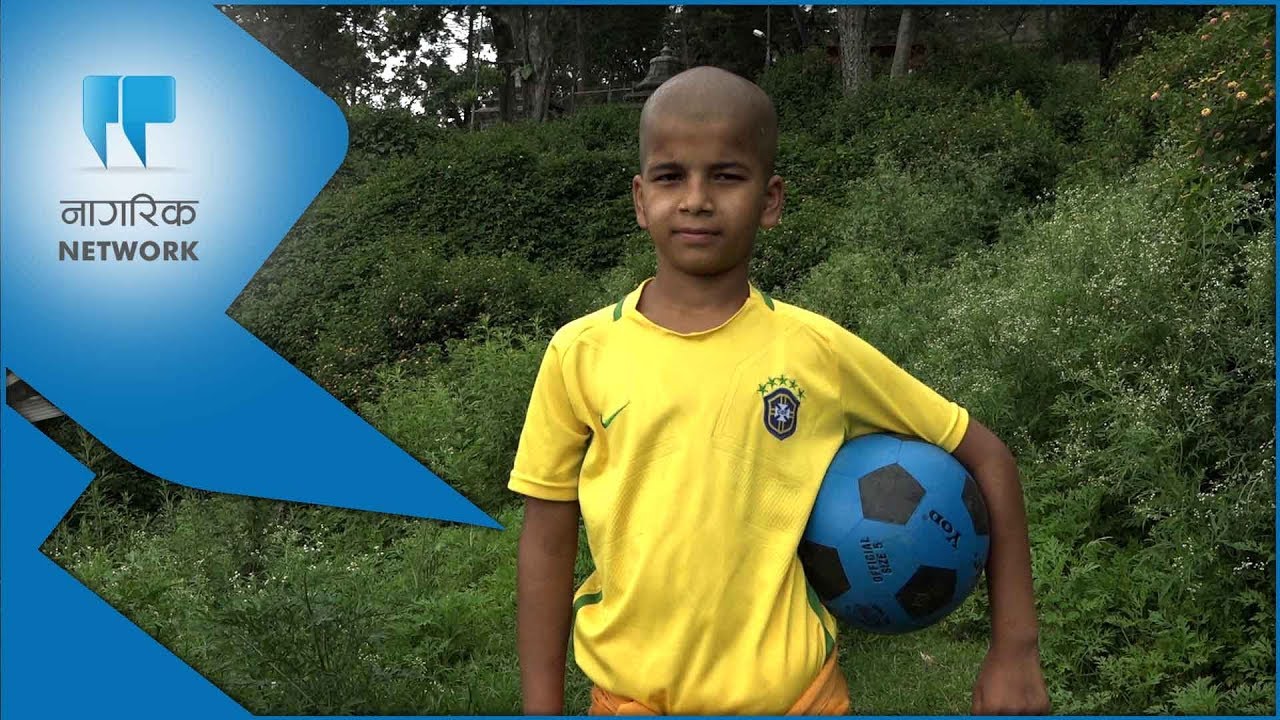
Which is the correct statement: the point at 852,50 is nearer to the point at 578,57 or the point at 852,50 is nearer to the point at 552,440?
the point at 578,57

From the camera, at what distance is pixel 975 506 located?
2494mm

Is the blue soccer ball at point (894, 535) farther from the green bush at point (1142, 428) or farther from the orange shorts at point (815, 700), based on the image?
the green bush at point (1142, 428)

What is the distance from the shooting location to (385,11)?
23.3m

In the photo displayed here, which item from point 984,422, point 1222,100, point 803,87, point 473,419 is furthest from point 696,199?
point 803,87

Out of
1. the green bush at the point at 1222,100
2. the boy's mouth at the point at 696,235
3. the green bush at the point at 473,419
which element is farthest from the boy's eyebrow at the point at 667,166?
the green bush at the point at 1222,100

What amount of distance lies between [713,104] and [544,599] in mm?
1109

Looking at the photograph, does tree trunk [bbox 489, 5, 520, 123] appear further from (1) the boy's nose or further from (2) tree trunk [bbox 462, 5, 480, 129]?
(1) the boy's nose

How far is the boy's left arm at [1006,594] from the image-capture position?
247 cm

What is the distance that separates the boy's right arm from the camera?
8.13 feet

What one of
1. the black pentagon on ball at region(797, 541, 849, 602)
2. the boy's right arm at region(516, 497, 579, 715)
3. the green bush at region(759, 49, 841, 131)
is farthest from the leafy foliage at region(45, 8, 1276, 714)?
the green bush at region(759, 49, 841, 131)

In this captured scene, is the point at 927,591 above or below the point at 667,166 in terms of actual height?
below

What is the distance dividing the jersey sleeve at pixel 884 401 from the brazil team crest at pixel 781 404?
0.14 meters

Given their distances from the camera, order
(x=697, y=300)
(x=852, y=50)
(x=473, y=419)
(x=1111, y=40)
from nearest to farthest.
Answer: (x=697, y=300)
(x=473, y=419)
(x=852, y=50)
(x=1111, y=40)

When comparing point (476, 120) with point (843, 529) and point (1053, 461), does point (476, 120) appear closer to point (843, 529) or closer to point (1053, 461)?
point (1053, 461)
